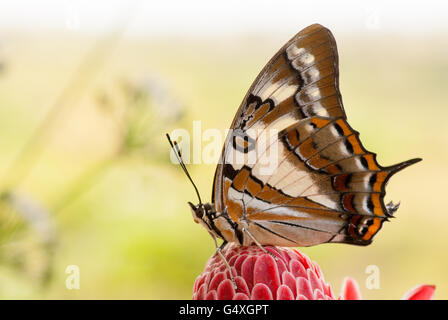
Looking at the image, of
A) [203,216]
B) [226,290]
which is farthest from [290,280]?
[203,216]

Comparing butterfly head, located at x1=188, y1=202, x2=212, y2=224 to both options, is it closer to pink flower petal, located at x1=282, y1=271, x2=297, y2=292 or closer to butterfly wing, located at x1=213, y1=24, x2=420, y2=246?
butterfly wing, located at x1=213, y1=24, x2=420, y2=246

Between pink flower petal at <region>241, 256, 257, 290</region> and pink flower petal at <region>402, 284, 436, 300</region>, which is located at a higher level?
pink flower petal at <region>241, 256, 257, 290</region>

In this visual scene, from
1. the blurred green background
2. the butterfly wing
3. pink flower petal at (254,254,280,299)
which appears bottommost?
pink flower petal at (254,254,280,299)

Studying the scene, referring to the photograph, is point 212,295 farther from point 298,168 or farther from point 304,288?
point 298,168

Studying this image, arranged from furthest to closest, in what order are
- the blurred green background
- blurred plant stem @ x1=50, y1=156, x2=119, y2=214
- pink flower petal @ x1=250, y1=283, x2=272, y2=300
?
the blurred green background
blurred plant stem @ x1=50, y1=156, x2=119, y2=214
pink flower petal @ x1=250, y1=283, x2=272, y2=300

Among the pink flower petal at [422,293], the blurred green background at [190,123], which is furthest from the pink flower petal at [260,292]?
the blurred green background at [190,123]

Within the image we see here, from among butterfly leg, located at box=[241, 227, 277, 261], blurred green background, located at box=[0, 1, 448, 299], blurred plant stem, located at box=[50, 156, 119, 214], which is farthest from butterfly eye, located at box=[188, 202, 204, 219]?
blurred green background, located at box=[0, 1, 448, 299]

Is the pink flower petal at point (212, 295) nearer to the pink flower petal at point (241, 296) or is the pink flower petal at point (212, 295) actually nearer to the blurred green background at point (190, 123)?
the pink flower petal at point (241, 296)

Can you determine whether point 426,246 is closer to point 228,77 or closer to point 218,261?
point 228,77
